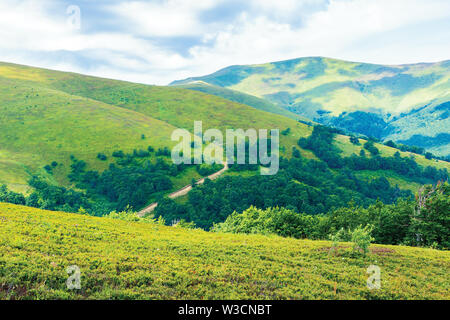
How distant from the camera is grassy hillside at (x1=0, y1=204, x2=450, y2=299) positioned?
505 inches

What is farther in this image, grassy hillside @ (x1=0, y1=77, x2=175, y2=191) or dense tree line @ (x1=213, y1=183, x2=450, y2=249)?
grassy hillside @ (x1=0, y1=77, x2=175, y2=191)

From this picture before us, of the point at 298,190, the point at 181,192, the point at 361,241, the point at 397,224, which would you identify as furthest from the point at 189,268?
the point at 298,190

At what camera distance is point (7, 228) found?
18.3m

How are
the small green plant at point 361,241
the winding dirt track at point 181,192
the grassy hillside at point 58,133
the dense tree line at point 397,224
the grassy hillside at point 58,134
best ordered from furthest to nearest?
the grassy hillside at point 58,133
the grassy hillside at point 58,134
the winding dirt track at point 181,192
the dense tree line at point 397,224
the small green plant at point 361,241

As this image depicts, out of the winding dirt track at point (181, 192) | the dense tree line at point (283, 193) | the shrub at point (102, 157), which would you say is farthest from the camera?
the shrub at point (102, 157)

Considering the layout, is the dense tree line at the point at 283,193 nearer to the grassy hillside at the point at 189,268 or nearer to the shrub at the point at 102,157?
the shrub at the point at 102,157

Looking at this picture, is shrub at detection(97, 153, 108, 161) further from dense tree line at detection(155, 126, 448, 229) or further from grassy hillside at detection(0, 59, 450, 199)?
dense tree line at detection(155, 126, 448, 229)

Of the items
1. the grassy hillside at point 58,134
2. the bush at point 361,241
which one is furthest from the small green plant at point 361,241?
the grassy hillside at point 58,134

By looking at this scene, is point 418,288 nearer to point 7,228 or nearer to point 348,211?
point 7,228

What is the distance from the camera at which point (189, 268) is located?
15.8 metres

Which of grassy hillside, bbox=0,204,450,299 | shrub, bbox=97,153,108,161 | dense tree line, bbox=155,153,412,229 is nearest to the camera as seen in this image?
grassy hillside, bbox=0,204,450,299

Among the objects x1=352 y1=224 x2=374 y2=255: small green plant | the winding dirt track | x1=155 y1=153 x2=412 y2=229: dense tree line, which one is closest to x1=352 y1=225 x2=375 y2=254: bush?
x1=352 y1=224 x2=374 y2=255: small green plant

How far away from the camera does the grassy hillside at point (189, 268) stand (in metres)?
12.8

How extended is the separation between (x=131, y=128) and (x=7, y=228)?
170 meters
